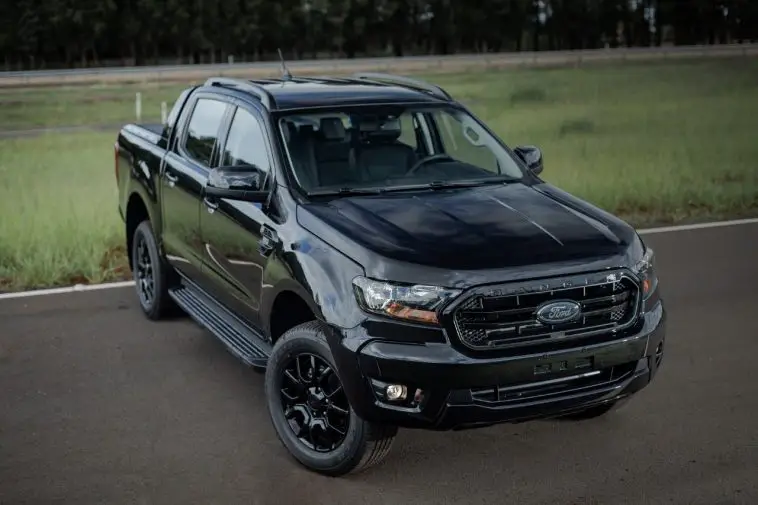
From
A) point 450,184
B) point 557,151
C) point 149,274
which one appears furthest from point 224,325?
point 557,151

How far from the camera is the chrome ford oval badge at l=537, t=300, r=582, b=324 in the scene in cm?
472

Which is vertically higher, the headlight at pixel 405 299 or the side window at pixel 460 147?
the side window at pixel 460 147

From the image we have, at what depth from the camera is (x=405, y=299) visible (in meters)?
4.66

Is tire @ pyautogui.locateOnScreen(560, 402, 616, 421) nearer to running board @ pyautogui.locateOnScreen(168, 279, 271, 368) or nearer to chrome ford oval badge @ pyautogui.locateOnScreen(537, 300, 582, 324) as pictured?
chrome ford oval badge @ pyautogui.locateOnScreen(537, 300, 582, 324)

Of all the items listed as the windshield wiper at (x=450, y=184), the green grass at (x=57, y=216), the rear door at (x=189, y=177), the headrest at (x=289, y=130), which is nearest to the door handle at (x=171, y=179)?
the rear door at (x=189, y=177)

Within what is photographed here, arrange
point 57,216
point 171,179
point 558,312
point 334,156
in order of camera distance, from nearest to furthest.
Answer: point 558,312 < point 334,156 < point 171,179 < point 57,216

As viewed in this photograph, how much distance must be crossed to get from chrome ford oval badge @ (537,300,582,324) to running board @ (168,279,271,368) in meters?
1.63

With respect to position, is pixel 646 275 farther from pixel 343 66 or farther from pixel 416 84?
pixel 343 66

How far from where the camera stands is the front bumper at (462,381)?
4.61 metres

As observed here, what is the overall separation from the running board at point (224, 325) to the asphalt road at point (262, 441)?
36 centimetres

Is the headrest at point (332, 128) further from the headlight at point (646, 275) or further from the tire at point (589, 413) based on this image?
the tire at point (589, 413)

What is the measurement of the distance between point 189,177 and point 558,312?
298cm

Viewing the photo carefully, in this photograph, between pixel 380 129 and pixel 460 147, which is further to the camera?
pixel 460 147

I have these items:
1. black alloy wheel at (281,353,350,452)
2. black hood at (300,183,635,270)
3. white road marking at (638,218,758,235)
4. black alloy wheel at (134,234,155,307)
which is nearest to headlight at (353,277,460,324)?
black hood at (300,183,635,270)
